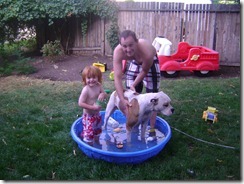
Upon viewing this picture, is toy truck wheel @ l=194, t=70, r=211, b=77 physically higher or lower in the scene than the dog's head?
lower

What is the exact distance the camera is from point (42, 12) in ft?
29.1

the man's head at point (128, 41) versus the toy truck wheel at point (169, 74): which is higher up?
the man's head at point (128, 41)

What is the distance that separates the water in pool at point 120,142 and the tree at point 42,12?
233 inches

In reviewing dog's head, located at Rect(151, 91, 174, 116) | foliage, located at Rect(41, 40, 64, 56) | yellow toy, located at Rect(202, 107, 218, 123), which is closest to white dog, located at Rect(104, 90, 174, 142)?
dog's head, located at Rect(151, 91, 174, 116)

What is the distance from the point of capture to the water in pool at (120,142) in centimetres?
353

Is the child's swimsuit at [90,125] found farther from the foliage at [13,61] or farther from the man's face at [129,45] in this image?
the foliage at [13,61]

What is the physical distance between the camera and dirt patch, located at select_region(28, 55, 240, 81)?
24.1 feet

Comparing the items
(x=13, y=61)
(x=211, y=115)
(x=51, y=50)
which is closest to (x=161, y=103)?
(x=211, y=115)

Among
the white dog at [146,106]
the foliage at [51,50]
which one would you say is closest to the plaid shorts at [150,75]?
the white dog at [146,106]

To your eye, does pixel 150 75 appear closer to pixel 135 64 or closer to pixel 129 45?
pixel 135 64

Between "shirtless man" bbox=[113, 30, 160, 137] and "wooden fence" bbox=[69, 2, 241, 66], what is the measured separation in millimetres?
5573

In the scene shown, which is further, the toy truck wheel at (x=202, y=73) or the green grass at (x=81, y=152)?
the toy truck wheel at (x=202, y=73)

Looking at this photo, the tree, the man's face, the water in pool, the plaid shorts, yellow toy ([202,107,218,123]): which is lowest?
the water in pool

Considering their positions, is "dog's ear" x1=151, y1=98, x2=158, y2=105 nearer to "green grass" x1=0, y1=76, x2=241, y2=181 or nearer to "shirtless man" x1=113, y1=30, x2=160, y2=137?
"shirtless man" x1=113, y1=30, x2=160, y2=137
